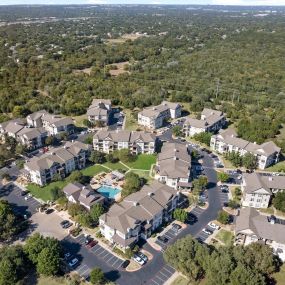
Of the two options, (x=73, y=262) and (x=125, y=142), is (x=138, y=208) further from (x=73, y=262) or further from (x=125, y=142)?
(x=125, y=142)

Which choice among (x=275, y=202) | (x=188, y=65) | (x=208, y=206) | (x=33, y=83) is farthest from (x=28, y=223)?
(x=188, y=65)

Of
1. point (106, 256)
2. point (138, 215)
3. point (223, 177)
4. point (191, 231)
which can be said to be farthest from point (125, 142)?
point (106, 256)

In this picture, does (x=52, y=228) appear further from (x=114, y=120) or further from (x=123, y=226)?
(x=114, y=120)

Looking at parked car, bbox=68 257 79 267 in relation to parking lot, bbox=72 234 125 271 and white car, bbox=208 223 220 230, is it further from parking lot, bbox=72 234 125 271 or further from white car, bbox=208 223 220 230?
white car, bbox=208 223 220 230

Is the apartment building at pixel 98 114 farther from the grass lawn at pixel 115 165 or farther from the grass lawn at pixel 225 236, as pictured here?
the grass lawn at pixel 225 236

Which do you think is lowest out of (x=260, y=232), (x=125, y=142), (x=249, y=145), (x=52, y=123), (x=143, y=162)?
(x=143, y=162)

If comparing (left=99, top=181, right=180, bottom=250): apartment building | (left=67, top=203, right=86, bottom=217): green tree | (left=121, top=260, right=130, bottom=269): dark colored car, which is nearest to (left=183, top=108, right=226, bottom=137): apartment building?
(left=99, top=181, right=180, bottom=250): apartment building
